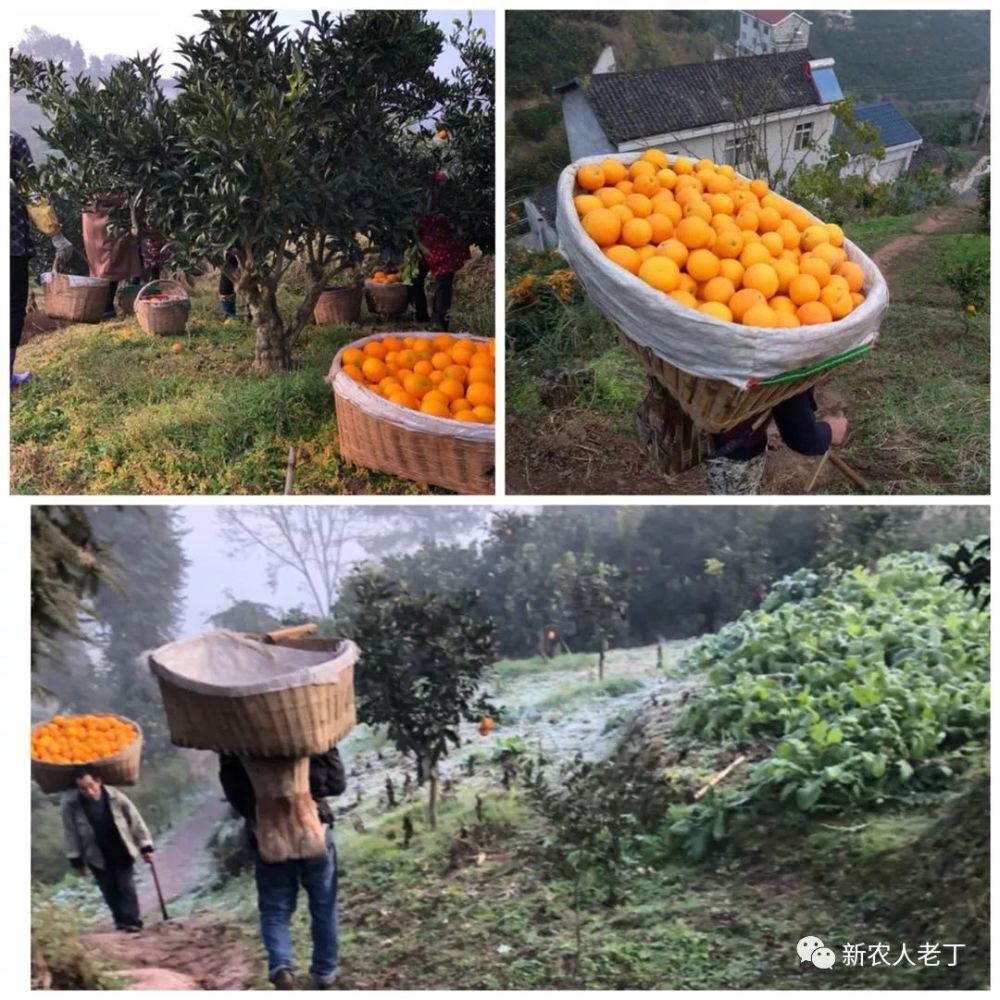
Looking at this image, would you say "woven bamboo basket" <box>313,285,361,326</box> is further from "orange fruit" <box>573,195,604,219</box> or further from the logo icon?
the logo icon

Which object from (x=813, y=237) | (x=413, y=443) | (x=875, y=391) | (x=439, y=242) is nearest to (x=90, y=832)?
(x=413, y=443)

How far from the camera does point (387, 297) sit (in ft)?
9.86

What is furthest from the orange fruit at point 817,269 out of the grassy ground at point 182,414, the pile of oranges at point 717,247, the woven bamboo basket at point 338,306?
the woven bamboo basket at point 338,306

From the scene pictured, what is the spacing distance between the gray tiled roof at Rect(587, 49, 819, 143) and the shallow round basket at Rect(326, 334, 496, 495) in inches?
35.7

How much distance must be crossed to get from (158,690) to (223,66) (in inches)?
66.8

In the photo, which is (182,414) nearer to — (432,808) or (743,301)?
(432,808)

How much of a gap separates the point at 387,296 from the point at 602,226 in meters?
1.06

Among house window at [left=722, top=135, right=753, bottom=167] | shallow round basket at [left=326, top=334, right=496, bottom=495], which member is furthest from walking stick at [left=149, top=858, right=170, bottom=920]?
house window at [left=722, top=135, right=753, bottom=167]

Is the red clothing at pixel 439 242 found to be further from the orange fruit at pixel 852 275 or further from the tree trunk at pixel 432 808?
the tree trunk at pixel 432 808

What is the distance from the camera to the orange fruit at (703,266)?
2.08 m

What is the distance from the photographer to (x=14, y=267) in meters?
2.77

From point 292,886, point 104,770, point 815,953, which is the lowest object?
point 815,953

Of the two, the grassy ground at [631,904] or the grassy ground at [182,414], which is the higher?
the grassy ground at [182,414]

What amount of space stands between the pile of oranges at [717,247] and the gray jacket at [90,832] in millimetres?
1940
